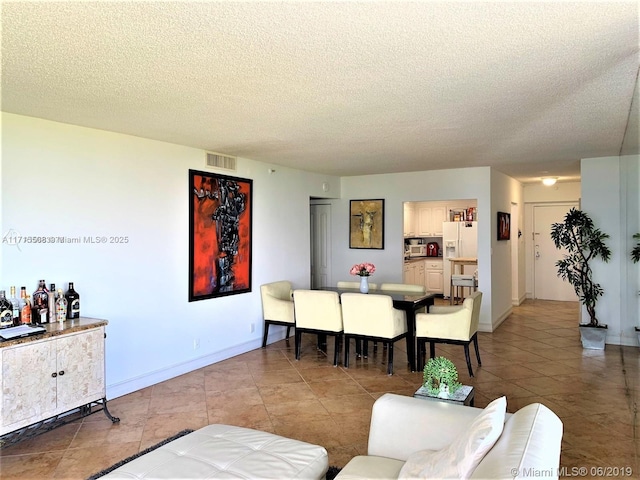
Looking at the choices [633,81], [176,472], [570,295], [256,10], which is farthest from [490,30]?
[570,295]

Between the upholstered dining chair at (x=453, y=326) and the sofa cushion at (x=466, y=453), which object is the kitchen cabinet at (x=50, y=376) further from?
the upholstered dining chair at (x=453, y=326)

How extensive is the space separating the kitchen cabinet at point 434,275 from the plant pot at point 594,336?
4.46 metres

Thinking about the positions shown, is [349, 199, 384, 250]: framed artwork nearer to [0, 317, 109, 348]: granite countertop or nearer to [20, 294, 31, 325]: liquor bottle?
[0, 317, 109, 348]: granite countertop

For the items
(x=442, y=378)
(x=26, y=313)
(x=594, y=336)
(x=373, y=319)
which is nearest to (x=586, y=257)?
(x=594, y=336)

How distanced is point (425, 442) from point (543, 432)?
666 mm

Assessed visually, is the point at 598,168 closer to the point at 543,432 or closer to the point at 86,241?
the point at 543,432

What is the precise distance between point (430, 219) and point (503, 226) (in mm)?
3114

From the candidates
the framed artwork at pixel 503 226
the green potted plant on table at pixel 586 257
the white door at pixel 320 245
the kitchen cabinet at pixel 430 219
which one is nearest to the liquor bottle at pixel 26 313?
the white door at pixel 320 245

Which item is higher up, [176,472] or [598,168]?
[598,168]

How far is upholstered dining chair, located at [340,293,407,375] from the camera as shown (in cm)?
471

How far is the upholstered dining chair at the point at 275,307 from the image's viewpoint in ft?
18.4

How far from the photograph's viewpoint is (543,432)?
154cm

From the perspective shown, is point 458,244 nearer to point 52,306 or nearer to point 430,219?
point 430,219

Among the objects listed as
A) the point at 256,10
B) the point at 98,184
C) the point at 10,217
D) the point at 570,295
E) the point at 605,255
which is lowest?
the point at 570,295
